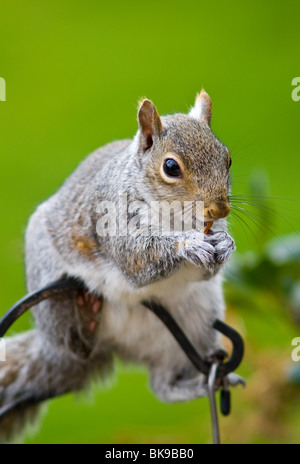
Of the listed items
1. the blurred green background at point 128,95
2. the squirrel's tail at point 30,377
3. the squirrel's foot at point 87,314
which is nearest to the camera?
the squirrel's foot at point 87,314

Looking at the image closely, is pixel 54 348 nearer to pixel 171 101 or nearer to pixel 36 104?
pixel 171 101

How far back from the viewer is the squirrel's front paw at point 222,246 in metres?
1.33

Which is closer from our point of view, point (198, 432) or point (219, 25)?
point (198, 432)

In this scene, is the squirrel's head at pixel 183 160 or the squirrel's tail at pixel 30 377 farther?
the squirrel's tail at pixel 30 377

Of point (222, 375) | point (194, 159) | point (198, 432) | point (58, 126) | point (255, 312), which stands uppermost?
point (58, 126)

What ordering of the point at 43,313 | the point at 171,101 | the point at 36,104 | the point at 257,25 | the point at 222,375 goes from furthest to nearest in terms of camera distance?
1. the point at 257,25
2. the point at 36,104
3. the point at 171,101
4. the point at 43,313
5. the point at 222,375

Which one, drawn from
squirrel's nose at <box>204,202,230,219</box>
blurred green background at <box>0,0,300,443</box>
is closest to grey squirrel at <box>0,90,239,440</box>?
squirrel's nose at <box>204,202,230,219</box>

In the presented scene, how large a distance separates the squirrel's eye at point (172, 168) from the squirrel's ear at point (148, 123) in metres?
0.08

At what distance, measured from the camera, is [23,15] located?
412 cm

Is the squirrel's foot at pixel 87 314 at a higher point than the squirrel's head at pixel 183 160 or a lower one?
lower

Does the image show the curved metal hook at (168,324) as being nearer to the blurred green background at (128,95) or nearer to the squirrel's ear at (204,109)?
the squirrel's ear at (204,109)

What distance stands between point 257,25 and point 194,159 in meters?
3.01

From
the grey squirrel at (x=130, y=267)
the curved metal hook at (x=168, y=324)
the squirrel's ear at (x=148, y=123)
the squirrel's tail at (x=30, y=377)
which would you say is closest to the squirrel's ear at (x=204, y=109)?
the grey squirrel at (x=130, y=267)
